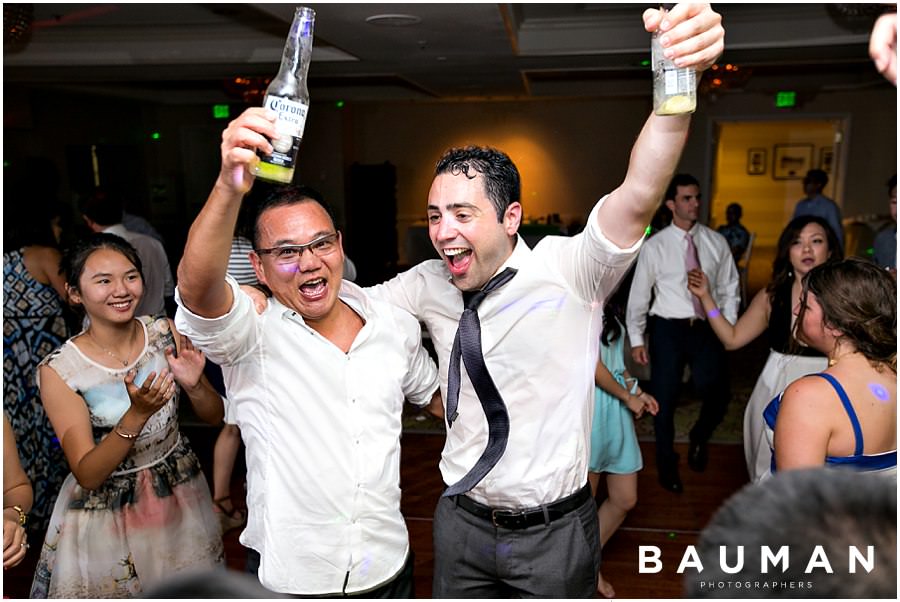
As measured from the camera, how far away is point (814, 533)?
22.5 inches

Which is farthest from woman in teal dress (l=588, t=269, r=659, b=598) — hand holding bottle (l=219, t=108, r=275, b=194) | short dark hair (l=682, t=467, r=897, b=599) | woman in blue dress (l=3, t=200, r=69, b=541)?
woman in blue dress (l=3, t=200, r=69, b=541)

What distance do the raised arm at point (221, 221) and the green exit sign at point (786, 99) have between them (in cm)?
939

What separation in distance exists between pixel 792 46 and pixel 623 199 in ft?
16.2

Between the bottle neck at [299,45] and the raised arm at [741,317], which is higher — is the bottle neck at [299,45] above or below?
above

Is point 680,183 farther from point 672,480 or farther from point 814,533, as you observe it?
point 814,533

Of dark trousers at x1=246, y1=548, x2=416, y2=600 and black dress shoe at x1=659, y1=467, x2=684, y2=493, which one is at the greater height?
dark trousers at x1=246, y1=548, x2=416, y2=600

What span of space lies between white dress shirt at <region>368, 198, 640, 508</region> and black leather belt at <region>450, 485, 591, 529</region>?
0.05 feet

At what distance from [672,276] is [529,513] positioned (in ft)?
8.05

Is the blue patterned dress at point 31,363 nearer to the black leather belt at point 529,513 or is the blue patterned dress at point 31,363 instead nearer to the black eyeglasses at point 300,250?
the black eyeglasses at point 300,250

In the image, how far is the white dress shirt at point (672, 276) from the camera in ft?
12.4

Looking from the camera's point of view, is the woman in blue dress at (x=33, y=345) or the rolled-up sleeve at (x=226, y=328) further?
the woman in blue dress at (x=33, y=345)

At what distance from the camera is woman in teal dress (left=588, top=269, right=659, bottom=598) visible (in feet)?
8.68

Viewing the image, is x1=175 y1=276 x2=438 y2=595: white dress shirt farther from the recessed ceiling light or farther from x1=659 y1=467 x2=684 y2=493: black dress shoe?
the recessed ceiling light

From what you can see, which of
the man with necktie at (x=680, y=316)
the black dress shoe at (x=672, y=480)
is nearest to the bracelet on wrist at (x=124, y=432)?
the man with necktie at (x=680, y=316)
